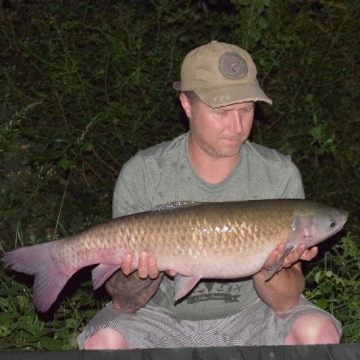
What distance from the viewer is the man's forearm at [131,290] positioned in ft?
11.4

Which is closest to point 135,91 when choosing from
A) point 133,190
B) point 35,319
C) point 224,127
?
point 35,319

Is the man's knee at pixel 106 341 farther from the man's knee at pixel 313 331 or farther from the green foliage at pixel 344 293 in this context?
the green foliage at pixel 344 293

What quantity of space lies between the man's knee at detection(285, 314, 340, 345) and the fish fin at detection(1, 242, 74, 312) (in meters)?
0.88

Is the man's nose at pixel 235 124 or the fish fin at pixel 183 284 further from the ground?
the man's nose at pixel 235 124

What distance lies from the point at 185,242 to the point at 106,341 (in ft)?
1.61

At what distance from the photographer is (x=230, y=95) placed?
11.3ft

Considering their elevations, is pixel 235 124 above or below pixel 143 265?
above

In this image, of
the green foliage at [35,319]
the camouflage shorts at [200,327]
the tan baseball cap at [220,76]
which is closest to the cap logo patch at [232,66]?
the tan baseball cap at [220,76]

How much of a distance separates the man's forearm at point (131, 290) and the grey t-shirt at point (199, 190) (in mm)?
151

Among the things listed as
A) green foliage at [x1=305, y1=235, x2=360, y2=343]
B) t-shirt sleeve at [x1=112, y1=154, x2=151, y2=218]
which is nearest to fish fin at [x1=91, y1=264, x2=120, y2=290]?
t-shirt sleeve at [x1=112, y1=154, x2=151, y2=218]

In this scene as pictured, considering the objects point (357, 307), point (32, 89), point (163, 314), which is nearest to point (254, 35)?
point (32, 89)

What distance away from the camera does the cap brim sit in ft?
11.3

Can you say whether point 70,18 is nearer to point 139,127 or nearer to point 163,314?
point 139,127

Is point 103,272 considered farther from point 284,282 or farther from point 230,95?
point 230,95
